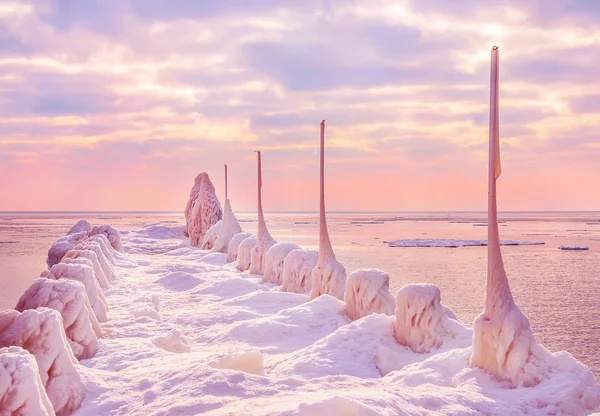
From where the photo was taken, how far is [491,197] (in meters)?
9.54

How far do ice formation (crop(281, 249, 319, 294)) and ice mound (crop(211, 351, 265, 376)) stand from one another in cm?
857

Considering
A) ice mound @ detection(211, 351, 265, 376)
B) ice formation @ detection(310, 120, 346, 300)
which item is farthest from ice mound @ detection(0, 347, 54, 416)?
ice formation @ detection(310, 120, 346, 300)

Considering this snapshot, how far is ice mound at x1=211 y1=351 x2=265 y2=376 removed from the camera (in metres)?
8.32

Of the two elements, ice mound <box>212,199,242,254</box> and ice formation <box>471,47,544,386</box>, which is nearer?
ice formation <box>471,47,544,386</box>

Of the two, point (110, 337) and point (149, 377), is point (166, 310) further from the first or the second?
point (149, 377)

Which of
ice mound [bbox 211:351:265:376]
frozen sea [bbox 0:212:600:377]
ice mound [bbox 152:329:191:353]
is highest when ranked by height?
ice mound [bbox 211:351:265:376]

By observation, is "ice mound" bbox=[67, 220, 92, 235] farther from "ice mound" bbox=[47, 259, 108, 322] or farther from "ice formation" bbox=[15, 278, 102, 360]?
"ice formation" bbox=[15, 278, 102, 360]

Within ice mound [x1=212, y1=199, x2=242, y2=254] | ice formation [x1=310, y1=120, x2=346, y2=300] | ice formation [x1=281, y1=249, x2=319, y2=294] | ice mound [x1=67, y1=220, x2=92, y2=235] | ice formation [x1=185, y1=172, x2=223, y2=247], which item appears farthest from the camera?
ice formation [x1=185, y1=172, x2=223, y2=247]

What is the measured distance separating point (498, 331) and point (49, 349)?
6.12 meters

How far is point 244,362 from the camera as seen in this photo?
333 inches

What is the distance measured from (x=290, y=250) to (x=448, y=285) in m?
10.9

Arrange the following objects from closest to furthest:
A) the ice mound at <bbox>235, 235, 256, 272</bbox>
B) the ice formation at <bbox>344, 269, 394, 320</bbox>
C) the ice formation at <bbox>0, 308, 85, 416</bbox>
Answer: the ice formation at <bbox>0, 308, 85, 416</bbox> < the ice formation at <bbox>344, 269, 394, 320</bbox> < the ice mound at <bbox>235, 235, 256, 272</bbox>

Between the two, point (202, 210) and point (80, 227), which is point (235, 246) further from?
point (80, 227)

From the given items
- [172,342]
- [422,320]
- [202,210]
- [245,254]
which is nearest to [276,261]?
[245,254]
